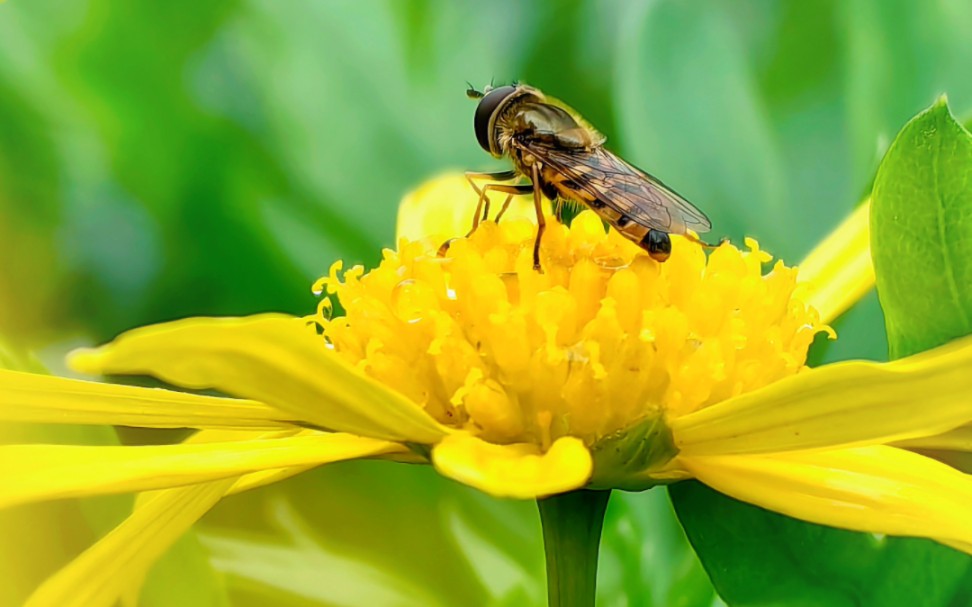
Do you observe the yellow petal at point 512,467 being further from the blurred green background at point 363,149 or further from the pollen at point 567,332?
the blurred green background at point 363,149

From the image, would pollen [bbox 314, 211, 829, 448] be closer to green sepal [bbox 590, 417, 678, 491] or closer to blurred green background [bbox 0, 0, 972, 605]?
green sepal [bbox 590, 417, 678, 491]

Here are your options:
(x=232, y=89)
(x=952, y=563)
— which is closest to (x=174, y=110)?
(x=232, y=89)

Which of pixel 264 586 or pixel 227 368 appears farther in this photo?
pixel 264 586

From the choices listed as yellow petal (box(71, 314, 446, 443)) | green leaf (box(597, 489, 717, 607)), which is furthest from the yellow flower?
green leaf (box(597, 489, 717, 607))

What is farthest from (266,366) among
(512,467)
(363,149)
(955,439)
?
(363,149)

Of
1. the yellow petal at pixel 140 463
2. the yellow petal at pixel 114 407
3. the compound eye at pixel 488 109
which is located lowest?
the yellow petal at pixel 140 463

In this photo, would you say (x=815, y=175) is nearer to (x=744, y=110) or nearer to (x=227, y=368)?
(x=744, y=110)

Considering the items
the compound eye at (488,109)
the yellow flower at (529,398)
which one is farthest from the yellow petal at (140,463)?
the compound eye at (488,109)
